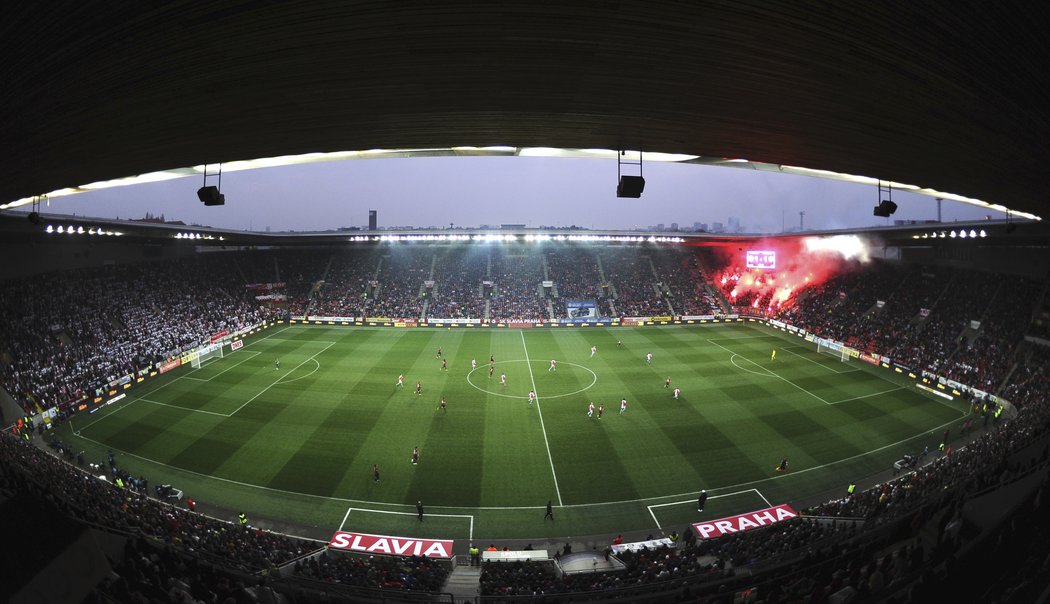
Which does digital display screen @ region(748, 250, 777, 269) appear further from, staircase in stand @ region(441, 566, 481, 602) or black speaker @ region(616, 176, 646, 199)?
black speaker @ region(616, 176, 646, 199)

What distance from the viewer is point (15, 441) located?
61.9 ft

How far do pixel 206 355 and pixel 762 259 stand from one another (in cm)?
5964

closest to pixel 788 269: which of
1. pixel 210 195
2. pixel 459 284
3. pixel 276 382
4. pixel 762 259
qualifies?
pixel 762 259

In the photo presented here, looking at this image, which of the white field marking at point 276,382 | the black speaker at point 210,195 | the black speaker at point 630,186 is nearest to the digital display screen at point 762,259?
the white field marking at point 276,382

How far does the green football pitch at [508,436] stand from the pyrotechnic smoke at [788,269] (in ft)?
65.5

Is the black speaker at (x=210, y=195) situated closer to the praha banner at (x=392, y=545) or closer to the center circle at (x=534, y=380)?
the praha banner at (x=392, y=545)

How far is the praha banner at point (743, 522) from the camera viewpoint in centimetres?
1540

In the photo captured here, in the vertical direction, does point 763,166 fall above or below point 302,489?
above

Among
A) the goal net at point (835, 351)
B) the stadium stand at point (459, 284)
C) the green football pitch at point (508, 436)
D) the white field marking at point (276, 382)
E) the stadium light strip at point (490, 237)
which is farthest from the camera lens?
the stadium light strip at point (490, 237)

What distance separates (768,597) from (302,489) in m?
17.2

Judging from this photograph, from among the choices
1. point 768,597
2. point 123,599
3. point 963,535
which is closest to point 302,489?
point 123,599

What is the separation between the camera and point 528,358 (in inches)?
1476

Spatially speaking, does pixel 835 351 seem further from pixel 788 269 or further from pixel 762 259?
pixel 788 269

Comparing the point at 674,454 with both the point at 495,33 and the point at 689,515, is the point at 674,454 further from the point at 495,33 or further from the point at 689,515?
the point at 495,33
